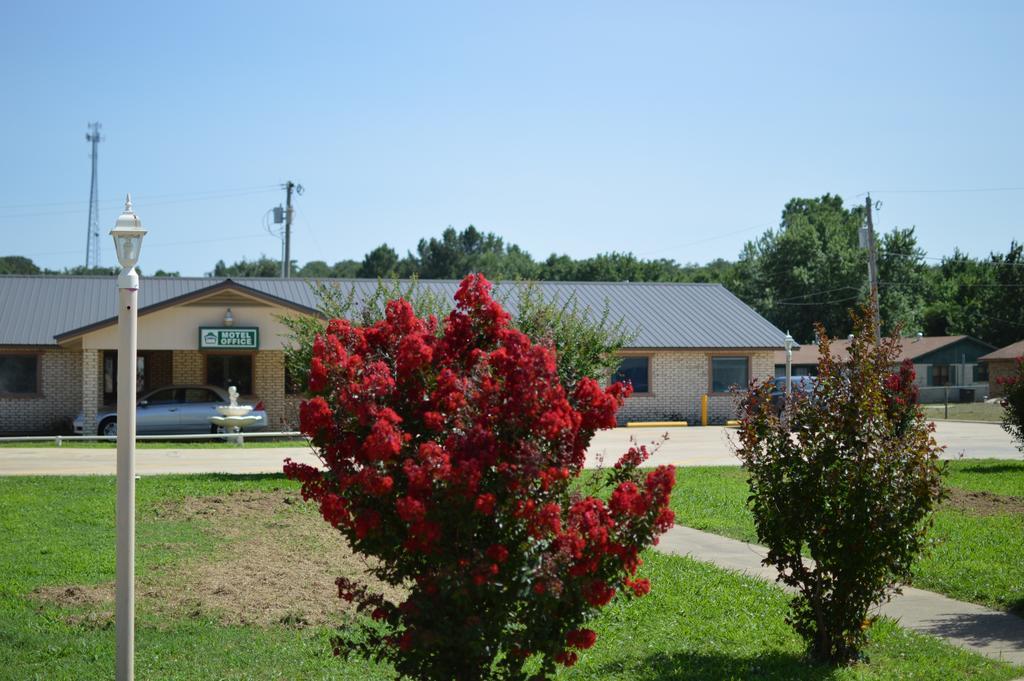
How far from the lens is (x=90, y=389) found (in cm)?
2992

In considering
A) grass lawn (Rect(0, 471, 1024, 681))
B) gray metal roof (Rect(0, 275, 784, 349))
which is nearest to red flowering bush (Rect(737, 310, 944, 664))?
grass lawn (Rect(0, 471, 1024, 681))

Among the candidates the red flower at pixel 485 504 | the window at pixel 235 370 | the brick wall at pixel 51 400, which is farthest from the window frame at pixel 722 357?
the red flower at pixel 485 504

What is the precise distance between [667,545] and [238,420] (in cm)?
1839

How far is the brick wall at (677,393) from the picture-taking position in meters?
37.2

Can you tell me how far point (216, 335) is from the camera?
30781 mm

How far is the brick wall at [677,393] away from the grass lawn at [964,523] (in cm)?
1528

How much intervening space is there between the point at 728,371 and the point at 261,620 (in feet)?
103

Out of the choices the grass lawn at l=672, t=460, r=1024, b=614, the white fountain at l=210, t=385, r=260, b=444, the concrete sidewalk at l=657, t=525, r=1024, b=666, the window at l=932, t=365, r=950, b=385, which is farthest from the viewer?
the window at l=932, t=365, r=950, b=385

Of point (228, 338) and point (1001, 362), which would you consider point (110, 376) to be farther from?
point (1001, 362)

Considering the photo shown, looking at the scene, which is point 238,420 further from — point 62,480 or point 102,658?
point 102,658

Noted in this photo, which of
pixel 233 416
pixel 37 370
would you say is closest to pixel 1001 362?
pixel 233 416

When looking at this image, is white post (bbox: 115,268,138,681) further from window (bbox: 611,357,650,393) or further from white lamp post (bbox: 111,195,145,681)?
window (bbox: 611,357,650,393)

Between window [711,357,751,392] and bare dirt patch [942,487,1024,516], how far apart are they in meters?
20.5

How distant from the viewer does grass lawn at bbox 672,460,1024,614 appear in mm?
10328
